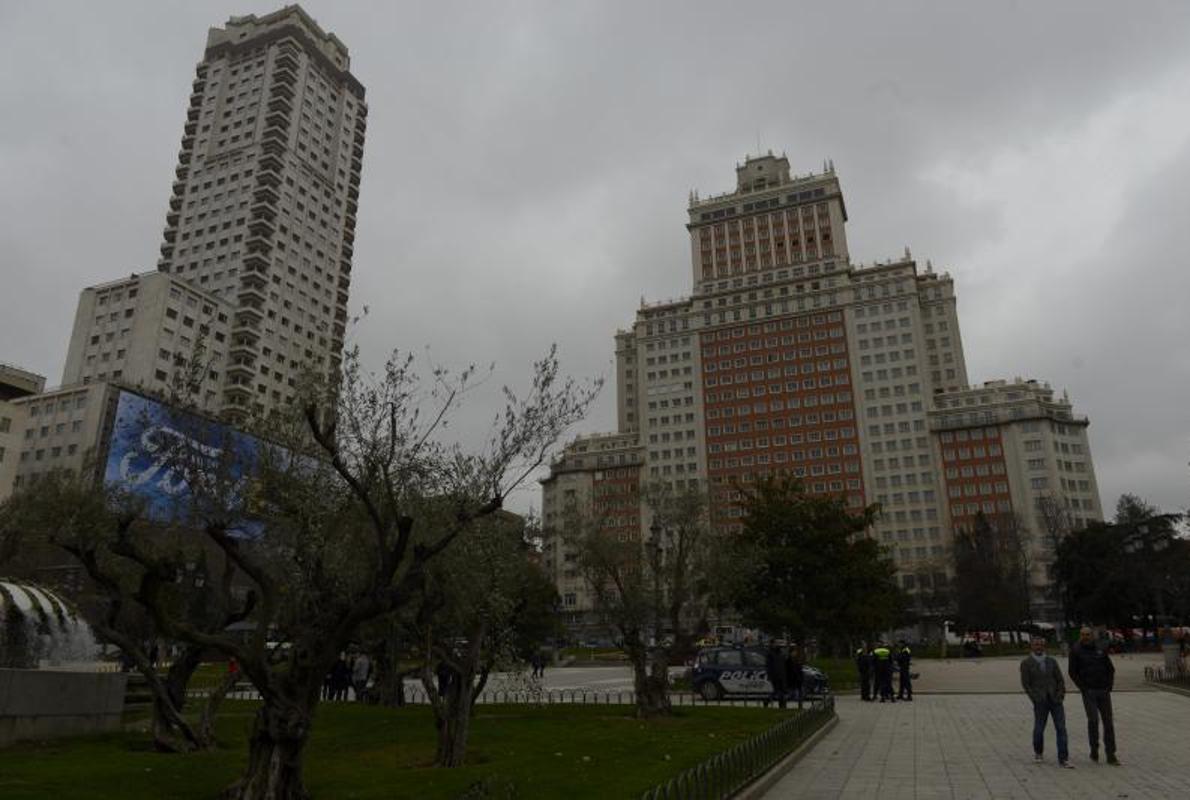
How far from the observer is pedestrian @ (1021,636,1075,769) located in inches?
481

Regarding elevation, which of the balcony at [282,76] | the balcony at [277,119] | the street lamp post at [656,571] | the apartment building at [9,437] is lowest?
the street lamp post at [656,571]

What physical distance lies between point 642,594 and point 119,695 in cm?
1543

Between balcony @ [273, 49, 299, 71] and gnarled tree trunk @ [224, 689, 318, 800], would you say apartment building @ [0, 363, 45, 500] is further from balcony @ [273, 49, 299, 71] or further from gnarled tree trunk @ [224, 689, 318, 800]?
gnarled tree trunk @ [224, 689, 318, 800]

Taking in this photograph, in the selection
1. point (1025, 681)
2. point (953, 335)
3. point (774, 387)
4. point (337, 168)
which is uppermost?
point (337, 168)

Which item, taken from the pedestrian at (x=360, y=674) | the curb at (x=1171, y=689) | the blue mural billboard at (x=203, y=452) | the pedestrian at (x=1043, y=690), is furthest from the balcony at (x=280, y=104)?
the pedestrian at (x=1043, y=690)

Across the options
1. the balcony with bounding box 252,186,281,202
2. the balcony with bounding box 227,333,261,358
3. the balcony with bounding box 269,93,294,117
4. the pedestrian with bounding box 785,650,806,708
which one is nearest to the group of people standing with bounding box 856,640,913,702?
the pedestrian with bounding box 785,650,806,708

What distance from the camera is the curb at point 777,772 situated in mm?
10185

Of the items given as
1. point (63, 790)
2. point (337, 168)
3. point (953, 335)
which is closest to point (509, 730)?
point (63, 790)

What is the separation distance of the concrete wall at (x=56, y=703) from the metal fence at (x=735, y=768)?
1276 cm

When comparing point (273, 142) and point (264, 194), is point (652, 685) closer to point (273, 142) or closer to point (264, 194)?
point (264, 194)

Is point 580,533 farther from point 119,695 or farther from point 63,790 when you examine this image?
point 63,790

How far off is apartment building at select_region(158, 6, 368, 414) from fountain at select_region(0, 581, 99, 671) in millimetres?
85352

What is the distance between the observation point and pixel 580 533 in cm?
2598

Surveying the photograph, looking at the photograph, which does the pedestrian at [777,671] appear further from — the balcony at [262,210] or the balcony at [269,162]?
the balcony at [269,162]
